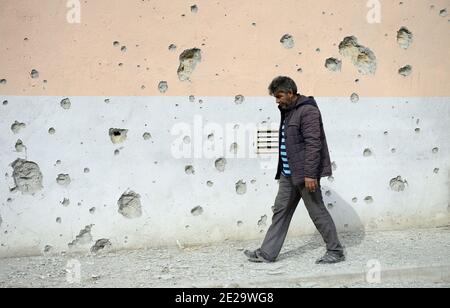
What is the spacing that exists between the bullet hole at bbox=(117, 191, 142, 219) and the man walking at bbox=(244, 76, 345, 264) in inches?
47.0

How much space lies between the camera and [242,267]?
4.12m

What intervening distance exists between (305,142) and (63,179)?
84.1 inches

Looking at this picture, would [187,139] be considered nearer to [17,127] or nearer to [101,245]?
[101,245]

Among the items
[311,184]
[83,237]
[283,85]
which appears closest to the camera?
[311,184]

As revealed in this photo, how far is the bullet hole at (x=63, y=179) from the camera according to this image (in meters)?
4.49

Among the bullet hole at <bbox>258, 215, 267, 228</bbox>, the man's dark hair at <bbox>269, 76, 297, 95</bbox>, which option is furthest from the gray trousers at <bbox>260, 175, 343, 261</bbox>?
the man's dark hair at <bbox>269, 76, 297, 95</bbox>

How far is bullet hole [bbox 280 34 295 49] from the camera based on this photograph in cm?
473

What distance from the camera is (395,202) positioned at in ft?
16.4

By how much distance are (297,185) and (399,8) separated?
2.19 metres

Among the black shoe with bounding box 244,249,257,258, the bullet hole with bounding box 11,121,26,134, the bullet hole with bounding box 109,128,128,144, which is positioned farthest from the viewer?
the bullet hole with bounding box 109,128,128,144

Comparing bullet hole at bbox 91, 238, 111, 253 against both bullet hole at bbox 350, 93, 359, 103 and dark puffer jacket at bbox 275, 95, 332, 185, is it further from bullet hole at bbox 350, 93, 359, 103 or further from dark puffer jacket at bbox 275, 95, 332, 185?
bullet hole at bbox 350, 93, 359, 103

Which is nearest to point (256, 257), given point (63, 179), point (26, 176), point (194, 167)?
point (194, 167)

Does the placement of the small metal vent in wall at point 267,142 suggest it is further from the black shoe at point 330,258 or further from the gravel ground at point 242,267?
the black shoe at point 330,258

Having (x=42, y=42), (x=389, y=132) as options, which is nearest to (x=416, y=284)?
(x=389, y=132)
